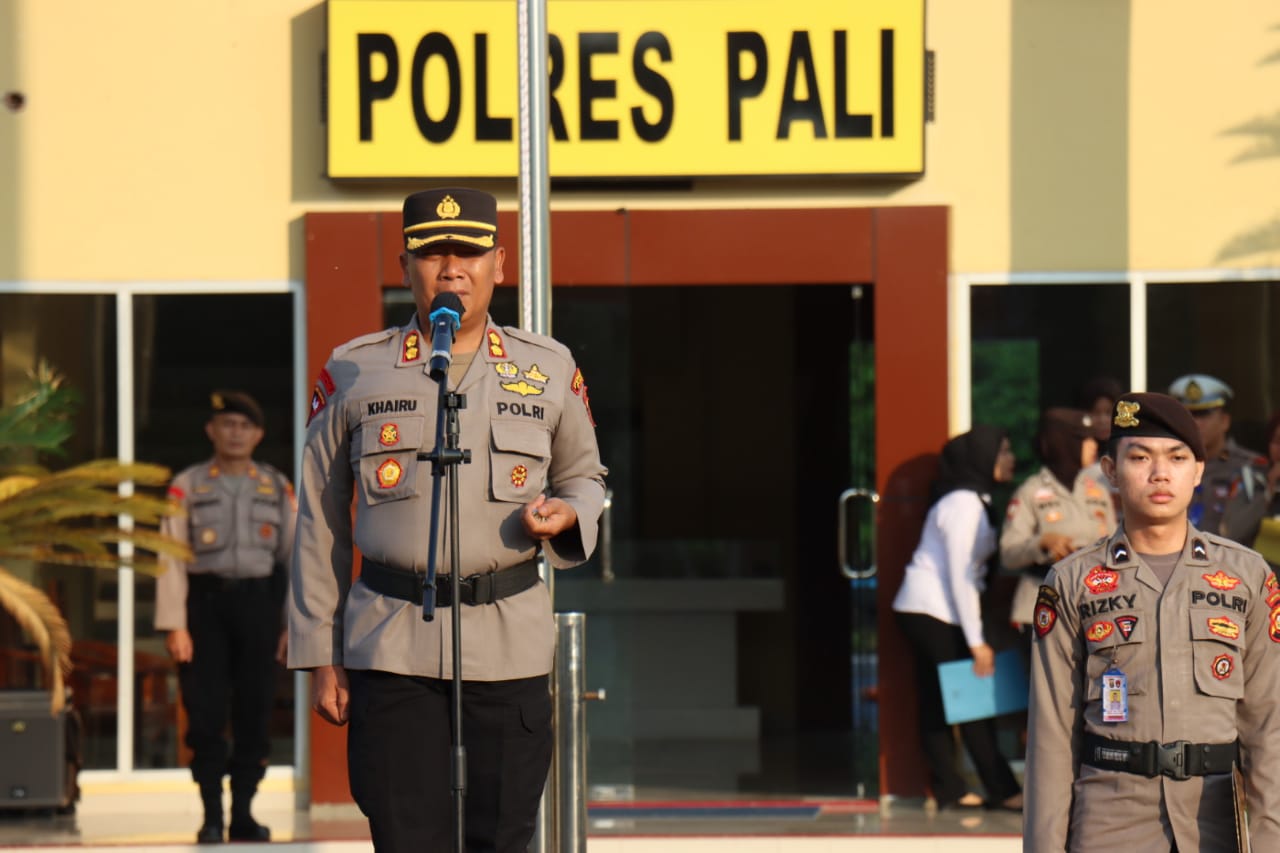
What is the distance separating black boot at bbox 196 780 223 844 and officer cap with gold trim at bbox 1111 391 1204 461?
4968mm

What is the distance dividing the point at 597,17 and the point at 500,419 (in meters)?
4.92

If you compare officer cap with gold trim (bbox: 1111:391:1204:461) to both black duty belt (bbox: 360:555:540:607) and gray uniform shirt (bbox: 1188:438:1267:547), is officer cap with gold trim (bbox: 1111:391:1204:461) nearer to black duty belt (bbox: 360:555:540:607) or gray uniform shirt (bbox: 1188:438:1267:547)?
black duty belt (bbox: 360:555:540:607)

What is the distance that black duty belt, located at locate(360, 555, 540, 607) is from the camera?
14.6ft

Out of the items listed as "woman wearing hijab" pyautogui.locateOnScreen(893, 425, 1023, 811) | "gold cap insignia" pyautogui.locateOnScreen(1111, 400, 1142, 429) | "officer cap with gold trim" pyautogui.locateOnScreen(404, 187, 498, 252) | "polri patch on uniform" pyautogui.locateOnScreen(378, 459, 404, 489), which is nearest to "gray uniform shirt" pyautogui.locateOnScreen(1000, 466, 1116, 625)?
"woman wearing hijab" pyautogui.locateOnScreen(893, 425, 1023, 811)

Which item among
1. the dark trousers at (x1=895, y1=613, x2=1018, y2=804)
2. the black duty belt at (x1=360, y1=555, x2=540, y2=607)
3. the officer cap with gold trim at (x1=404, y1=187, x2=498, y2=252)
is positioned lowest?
the dark trousers at (x1=895, y1=613, x2=1018, y2=804)

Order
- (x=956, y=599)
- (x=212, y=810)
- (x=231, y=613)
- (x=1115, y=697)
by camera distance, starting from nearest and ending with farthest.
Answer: (x=1115, y=697)
(x=212, y=810)
(x=231, y=613)
(x=956, y=599)

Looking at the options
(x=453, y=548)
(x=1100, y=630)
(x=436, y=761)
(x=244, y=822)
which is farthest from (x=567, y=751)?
(x=244, y=822)

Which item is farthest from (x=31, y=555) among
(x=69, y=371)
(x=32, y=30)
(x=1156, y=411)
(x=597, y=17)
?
(x=1156, y=411)

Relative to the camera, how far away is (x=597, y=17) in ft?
29.8

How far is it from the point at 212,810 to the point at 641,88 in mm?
3866

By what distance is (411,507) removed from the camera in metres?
4.48

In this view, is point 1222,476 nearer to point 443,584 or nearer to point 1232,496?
point 1232,496

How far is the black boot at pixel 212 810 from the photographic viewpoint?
26.8 feet

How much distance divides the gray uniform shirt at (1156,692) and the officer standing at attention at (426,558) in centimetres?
118
